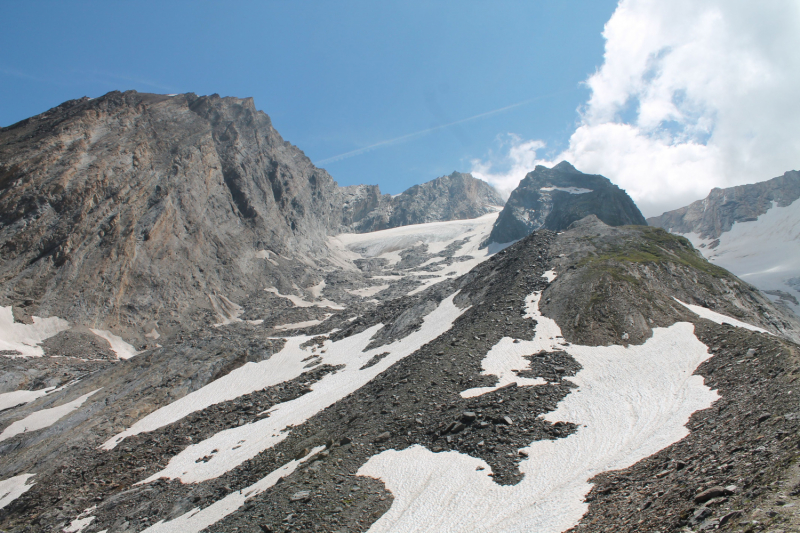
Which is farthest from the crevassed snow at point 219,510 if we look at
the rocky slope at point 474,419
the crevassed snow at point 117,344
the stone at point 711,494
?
the crevassed snow at point 117,344

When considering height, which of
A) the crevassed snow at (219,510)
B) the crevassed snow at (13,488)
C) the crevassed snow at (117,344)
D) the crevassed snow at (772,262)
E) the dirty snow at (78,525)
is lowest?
the crevassed snow at (772,262)

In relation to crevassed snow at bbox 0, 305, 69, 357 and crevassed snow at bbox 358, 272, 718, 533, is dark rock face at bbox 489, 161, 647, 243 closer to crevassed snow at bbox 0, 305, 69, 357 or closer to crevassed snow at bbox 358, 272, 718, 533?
crevassed snow at bbox 358, 272, 718, 533

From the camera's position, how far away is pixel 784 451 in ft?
37.7

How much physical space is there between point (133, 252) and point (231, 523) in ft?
293

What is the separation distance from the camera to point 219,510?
20.7 m

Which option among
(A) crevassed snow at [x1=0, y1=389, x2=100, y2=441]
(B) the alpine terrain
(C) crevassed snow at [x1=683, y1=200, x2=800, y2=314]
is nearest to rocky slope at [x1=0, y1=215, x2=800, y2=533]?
(B) the alpine terrain

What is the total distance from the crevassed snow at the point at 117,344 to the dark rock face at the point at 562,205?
13616 cm

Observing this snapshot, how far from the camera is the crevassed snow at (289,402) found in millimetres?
29297

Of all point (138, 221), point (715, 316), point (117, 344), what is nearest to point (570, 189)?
point (715, 316)

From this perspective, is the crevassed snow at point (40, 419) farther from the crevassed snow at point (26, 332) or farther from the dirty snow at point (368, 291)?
the dirty snow at point (368, 291)

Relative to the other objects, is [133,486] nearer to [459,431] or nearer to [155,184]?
[459,431]

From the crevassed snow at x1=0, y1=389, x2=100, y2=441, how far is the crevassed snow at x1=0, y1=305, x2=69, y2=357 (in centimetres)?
3270

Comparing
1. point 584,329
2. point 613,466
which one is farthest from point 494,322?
point 613,466

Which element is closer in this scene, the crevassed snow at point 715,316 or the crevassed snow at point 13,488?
the crevassed snow at point 13,488
